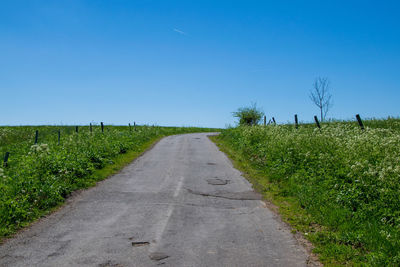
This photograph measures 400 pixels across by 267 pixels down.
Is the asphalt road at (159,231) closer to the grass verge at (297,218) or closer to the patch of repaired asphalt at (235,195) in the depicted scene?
the patch of repaired asphalt at (235,195)

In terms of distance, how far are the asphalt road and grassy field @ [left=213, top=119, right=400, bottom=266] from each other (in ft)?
2.45

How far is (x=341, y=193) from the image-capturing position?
29.8 ft

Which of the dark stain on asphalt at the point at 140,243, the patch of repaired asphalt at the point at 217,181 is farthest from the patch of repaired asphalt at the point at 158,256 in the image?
the patch of repaired asphalt at the point at 217,181

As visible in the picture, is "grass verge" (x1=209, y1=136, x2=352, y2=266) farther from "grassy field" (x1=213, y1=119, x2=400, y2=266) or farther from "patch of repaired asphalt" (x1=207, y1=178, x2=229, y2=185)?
"patch of repaired asphalt" (x1=207, y1=178, x2=229, y2=185)

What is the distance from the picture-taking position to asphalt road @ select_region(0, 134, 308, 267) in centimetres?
577

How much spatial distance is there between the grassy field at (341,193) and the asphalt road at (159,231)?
75cm

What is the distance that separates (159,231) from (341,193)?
5447 millimetres

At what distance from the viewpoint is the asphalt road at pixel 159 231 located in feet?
18.9

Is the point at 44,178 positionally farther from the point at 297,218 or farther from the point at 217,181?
the point at 297,218

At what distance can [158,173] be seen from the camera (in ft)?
47.1

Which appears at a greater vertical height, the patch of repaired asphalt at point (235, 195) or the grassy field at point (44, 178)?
the grassy field at point (44, 178)

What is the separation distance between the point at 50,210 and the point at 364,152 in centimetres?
1038

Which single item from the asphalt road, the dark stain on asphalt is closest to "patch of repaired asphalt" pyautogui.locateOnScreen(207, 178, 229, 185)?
the asphalt road

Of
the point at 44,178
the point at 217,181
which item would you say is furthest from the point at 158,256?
the point at 217,181
